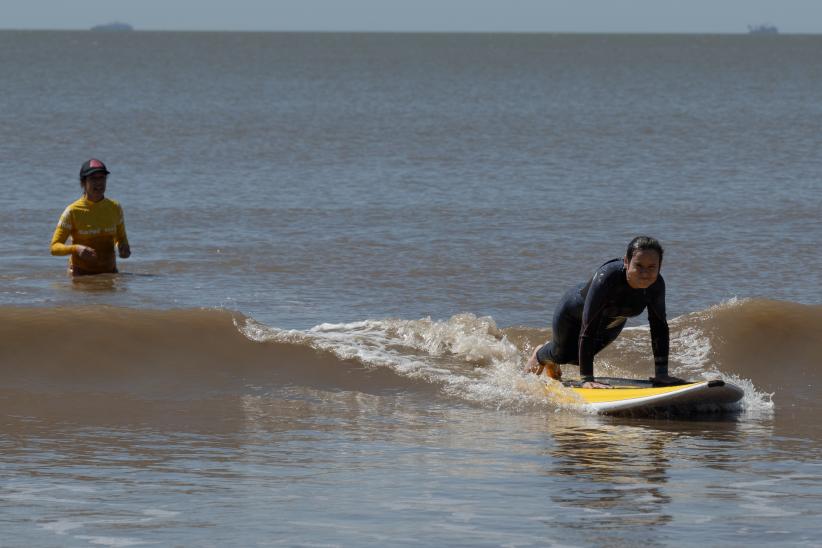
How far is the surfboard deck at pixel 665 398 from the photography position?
9258 mm

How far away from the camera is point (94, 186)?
13.3 meters

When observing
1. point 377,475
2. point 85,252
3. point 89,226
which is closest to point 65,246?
point 85,252

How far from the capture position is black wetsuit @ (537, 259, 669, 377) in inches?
367

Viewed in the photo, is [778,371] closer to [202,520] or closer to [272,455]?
[272,455]

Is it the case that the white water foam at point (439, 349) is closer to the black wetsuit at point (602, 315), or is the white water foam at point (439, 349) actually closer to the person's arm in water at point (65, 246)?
the black wetsuit at point (602, 315)

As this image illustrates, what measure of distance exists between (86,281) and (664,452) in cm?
755

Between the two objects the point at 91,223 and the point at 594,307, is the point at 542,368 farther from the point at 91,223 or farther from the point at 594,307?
the point at 91,223

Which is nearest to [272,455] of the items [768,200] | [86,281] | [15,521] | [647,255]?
[15,521]

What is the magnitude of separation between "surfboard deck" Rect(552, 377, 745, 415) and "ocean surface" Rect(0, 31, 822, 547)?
0.10 m

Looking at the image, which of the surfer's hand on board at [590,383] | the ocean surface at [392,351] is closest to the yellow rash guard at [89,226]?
the ocean surface at [392,351]

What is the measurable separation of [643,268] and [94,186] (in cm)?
622

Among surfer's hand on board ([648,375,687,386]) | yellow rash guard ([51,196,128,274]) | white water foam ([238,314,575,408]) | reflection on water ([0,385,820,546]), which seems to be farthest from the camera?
yellow rash guard ([51,196,128,274])

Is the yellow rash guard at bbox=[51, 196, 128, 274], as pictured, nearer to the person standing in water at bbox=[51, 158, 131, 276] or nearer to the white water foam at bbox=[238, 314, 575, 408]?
the person standing in water at bbox=[51, 158, 131, 276]

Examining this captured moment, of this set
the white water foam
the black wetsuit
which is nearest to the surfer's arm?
the black wetsuit
